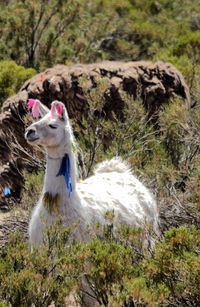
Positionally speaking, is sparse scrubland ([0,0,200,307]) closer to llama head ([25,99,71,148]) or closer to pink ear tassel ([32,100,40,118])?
llama head ([25,99,71,148])

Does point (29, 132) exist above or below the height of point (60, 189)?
above

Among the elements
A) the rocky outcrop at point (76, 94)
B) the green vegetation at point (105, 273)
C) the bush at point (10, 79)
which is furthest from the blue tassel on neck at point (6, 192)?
the green vegetation at point (105, 273)

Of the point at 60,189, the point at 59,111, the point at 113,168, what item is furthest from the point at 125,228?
the point at 113,168

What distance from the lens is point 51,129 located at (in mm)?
7457

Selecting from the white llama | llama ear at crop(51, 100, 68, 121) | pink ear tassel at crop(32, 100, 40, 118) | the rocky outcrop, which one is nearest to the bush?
the rocky outcrop

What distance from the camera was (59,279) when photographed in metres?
6.40

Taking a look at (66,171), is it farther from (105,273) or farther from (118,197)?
(105,273)

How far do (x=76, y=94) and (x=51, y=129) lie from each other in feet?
17.8

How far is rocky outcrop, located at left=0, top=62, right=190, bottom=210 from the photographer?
41.8ft

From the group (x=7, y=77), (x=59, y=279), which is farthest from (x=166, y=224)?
(x=7, y=77)

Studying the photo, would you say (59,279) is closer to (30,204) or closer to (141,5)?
(30,204)

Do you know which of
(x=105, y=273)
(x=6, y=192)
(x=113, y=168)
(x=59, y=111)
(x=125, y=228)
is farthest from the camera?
(x=6, y=192)

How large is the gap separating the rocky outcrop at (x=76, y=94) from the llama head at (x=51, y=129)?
16.1ft

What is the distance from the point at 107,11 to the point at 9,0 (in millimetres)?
4293
